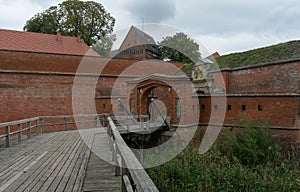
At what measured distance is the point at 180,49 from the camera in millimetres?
33062

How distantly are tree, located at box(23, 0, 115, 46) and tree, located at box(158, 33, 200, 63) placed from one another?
28.5 ft

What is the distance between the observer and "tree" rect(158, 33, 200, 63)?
32.6m

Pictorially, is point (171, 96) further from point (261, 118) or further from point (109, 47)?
point (109, 47)

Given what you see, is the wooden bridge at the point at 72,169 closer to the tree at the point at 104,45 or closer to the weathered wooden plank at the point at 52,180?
the weathered wooden plank at the point at 52,180

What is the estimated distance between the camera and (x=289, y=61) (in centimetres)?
1377

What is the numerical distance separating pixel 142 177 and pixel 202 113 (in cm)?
1275

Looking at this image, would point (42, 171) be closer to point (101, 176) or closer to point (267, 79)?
point (101, 176)

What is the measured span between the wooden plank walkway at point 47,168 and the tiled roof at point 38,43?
43.1ft

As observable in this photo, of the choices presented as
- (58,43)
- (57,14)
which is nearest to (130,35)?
(57,14)

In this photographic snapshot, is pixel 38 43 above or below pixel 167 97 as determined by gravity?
above

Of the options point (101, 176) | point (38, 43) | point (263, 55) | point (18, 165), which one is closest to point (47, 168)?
point (18, 165)

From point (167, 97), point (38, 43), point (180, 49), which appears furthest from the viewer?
point (180, 49)

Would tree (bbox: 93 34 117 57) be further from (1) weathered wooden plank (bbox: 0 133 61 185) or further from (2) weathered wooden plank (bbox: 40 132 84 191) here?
(2) weathered wooden plank (bbox: 40 132 84 191)

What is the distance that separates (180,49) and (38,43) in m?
17.2
